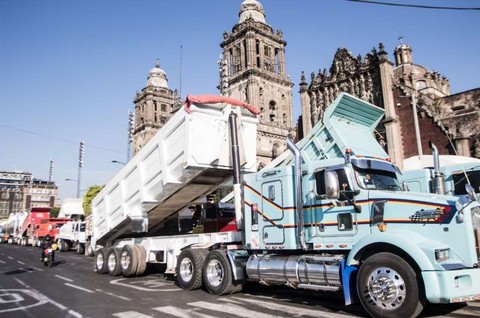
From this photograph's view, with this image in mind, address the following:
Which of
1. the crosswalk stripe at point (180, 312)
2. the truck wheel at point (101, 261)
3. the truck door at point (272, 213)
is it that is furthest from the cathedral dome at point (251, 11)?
the crosswalk stripe at point (180, 312)

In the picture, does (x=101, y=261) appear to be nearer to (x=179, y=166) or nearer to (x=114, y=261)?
(x=114, y=261)

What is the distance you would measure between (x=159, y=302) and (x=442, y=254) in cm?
570

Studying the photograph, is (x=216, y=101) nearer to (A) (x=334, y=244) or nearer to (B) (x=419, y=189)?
(A) (x=334, y=244)

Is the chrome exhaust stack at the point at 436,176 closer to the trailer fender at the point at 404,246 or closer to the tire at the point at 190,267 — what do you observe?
the trailer fender at the point at 404,246

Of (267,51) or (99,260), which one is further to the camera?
(267,51)

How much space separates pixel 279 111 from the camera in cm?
6059

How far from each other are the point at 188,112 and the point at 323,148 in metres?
3.72

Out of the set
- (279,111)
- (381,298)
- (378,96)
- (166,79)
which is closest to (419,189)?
(381,298)

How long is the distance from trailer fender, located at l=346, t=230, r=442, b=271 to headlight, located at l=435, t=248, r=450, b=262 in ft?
0.25

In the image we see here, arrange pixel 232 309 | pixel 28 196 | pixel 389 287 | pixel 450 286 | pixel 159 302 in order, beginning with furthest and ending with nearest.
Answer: pixel 28 196
pixel 159 302
pixel 232 309
pixel 389 287
pixel 450 286

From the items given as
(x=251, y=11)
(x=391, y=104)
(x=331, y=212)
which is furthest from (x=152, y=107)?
(x=331, y=212)

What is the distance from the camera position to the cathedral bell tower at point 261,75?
56906mm

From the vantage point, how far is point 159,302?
8.38 metres

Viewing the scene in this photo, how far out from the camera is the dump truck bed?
9.99 m
